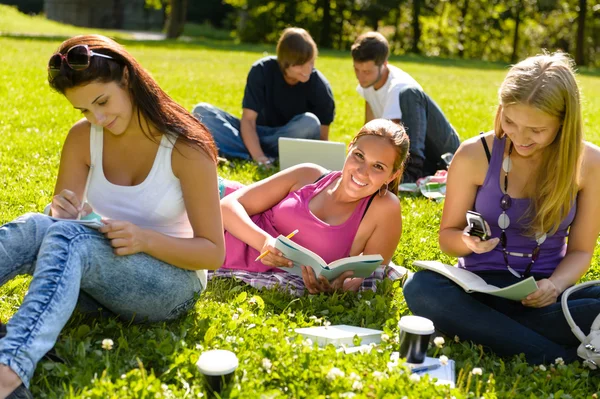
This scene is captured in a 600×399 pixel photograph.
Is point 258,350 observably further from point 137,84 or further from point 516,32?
point 516,32

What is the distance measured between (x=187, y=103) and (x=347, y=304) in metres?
6.69

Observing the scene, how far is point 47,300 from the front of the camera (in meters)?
2.53

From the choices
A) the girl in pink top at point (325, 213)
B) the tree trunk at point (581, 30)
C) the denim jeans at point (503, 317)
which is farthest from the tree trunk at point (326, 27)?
the denim jeans at point (503, 317)

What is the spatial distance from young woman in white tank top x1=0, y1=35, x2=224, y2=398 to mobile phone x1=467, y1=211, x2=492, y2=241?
104 centimetres

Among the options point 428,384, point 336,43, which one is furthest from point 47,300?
point 336,43

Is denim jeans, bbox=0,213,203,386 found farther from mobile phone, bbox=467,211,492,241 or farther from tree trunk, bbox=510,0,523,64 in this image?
tree trunk, bbox=510,0,523,64

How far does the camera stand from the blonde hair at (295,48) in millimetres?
6336

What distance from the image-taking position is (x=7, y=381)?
2377mm

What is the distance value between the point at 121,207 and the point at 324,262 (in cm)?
94

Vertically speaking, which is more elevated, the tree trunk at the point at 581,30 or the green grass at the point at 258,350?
the tree trunk at the point at 581,30

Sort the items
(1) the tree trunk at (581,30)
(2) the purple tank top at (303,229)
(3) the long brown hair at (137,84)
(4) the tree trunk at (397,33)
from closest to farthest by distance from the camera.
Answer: (3) the long brown hair at (137,84) < (2) the purple tank top at (303,229) < (1) the tree trunk at (581,30) < (4) the tree trunk at (397,33)

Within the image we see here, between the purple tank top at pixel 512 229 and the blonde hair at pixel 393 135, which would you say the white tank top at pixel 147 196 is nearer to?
the blonde hair at pixel 393 135

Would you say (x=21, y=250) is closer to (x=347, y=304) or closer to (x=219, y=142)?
(x=347, y=304)

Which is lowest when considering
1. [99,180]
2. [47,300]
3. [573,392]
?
[573,392]
